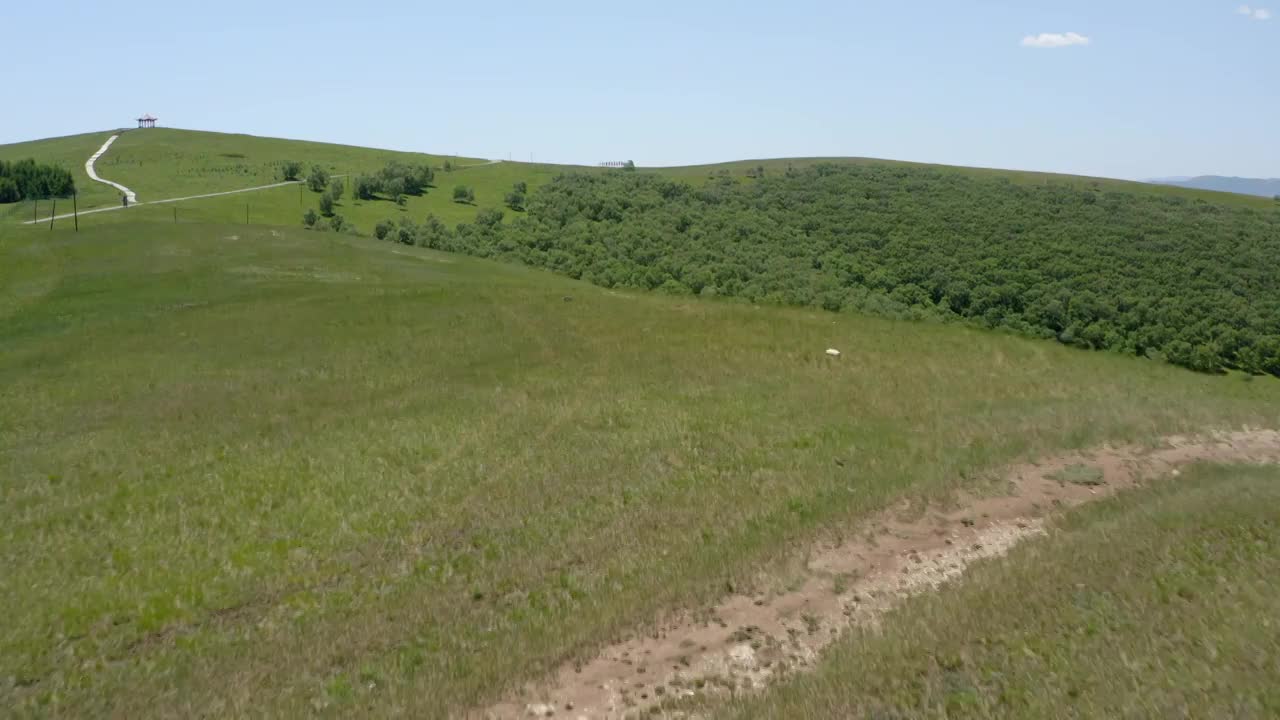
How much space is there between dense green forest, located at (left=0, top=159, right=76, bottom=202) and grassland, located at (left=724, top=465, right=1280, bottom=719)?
3580 inches

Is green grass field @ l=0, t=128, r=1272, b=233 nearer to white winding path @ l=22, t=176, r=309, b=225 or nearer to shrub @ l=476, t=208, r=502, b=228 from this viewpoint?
white winding path @ l=22, t=176, r=309, b=225

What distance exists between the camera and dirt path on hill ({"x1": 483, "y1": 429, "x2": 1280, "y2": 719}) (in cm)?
858

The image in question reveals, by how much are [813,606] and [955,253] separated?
77981 mm

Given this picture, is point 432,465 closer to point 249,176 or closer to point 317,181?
point 317,181

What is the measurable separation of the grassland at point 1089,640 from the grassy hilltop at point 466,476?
0.25ft

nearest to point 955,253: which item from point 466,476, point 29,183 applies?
point 466,476

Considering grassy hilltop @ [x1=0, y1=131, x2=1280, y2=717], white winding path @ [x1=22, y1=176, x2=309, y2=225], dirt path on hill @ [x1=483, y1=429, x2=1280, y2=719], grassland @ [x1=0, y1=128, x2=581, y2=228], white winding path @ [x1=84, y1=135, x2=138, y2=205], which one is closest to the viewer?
dirt path on hill @ [x1=483, y1=429, x2=1280, y2=719]

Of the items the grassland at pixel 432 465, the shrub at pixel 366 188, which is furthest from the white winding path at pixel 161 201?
the grassland at pixel 432 465

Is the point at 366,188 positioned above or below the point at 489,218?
above

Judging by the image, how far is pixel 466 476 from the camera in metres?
16.3

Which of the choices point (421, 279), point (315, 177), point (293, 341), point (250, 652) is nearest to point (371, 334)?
point (293, 341)

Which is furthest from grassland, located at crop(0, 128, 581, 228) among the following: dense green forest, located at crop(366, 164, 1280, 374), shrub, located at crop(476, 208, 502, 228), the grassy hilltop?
the grassy hilltop

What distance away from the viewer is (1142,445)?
17234 millimetres

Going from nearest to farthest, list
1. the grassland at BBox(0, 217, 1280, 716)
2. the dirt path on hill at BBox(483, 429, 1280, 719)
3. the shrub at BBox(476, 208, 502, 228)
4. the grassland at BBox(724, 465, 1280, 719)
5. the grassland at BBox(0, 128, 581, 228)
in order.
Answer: the grassland at BBox(724, 465, 1280, 719), the dirt path on hill at BBox(483, 429, 1280, 719), the grassland at BBox(0, 217, 1280, 716), the grassland at BBox(0, 128, 581, 228), the shrub at BBox(476, 208, 502, 228)
